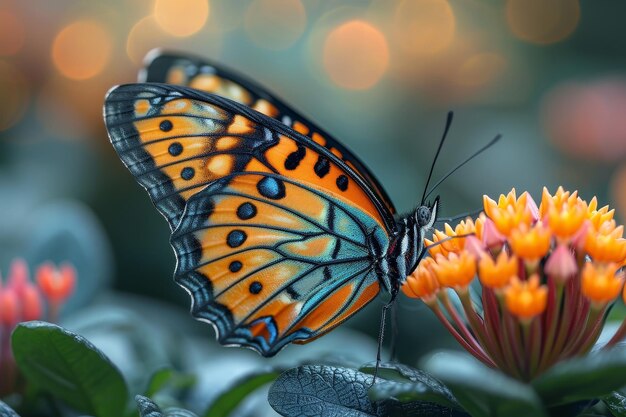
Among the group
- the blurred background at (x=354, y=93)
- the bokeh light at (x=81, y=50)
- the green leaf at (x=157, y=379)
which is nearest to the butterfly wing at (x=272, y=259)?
the green leaf at (x=157, y=379)

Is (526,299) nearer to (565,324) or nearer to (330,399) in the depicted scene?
(565,324)

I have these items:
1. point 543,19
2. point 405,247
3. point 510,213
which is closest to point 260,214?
point 405,247

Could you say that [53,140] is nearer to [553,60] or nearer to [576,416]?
[553,60]

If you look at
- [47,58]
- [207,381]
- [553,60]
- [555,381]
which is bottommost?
[207,381]

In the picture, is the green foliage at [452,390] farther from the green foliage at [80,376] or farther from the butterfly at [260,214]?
the butterfly at [260,214]

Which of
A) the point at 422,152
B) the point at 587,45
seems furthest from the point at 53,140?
the point at 587,45

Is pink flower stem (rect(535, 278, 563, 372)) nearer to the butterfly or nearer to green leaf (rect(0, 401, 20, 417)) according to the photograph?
the butterfly
